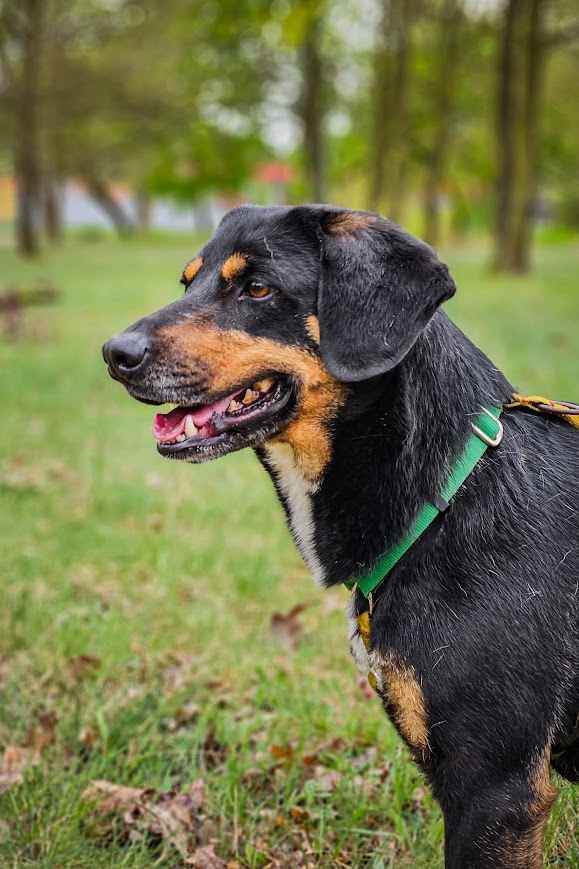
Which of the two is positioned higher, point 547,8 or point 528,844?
point 547,8

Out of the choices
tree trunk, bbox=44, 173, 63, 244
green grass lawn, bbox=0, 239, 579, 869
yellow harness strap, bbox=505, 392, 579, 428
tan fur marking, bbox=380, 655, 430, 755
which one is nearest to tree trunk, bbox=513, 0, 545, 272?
green grass lawn, bbox=0, 239, 579, 869

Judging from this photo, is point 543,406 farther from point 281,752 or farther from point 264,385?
point 281,752

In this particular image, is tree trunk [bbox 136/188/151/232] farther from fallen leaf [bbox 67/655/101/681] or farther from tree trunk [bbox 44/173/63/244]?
fallen leaf [bbox 67/655/101/681]

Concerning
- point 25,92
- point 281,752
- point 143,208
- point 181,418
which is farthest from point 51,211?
point 181,418

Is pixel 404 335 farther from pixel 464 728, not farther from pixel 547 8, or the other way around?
pixel 547 8

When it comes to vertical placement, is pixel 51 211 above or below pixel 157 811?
below

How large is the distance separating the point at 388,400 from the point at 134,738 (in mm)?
1917

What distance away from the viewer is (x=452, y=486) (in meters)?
2.39

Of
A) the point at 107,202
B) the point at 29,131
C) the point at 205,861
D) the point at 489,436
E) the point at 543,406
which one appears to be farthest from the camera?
the point at 107,202

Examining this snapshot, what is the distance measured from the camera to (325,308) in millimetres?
2580

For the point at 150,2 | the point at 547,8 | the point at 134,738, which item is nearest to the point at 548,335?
the point at 134,738

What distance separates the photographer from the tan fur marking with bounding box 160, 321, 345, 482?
101 inches

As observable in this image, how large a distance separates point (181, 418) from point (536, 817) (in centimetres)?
156

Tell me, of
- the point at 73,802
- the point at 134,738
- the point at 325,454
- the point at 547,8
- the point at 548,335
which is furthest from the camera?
the point at 547,8
